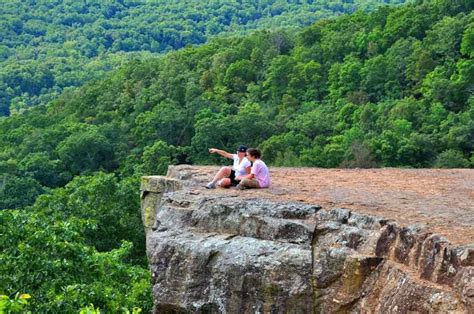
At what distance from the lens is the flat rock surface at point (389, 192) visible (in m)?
14.6

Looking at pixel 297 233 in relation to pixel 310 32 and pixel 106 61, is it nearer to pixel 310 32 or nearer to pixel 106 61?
pixel 310 32

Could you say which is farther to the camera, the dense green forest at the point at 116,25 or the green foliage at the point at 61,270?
the dense green forest at the point at 116,25

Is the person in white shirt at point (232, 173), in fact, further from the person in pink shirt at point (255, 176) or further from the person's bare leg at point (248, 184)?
the person's bare leg at point (248, 184)

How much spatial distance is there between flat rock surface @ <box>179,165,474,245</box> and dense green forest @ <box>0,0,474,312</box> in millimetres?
5203

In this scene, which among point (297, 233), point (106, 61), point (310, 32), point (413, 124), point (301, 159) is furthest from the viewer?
point (106, 61)

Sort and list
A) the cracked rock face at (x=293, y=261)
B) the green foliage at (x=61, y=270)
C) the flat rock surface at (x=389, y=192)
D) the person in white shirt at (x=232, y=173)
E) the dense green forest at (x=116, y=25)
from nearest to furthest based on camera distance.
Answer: the cracked rock face at (x=293, y=261) → the flat rock surface at (x=389, y=192) → the green foliage at (x=61, y=270) → the person in white shirt at (x=232, y=173) → the dense green forest at (x=116, y=25)

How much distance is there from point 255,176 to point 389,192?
8.21ft

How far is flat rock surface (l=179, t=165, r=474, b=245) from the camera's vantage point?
1457 centimetres

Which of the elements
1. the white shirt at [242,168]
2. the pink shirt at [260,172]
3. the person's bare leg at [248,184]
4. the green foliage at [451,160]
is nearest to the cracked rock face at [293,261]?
the person's bare leg at [248,184]

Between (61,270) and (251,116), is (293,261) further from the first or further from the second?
(251,116)

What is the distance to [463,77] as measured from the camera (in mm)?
57719

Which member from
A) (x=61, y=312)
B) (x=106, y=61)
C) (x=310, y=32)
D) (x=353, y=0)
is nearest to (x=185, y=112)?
(x=310, y=32)

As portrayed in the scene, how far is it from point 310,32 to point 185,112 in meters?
17.9

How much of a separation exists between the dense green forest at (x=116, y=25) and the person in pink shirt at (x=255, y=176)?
11318 cm
